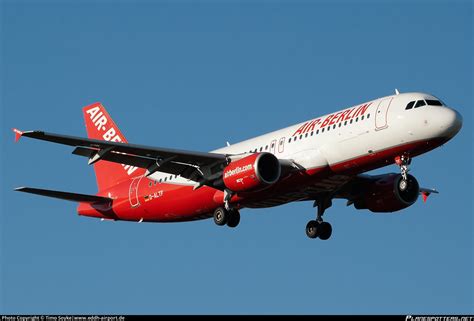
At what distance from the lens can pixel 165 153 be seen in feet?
171

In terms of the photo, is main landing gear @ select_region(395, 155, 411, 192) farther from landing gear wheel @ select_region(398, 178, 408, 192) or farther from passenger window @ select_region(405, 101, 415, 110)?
passenger window @ select_region(405, 101, 415, 110)

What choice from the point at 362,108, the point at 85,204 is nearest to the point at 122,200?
the point at 85,204

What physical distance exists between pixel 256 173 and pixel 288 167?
5.68 feet

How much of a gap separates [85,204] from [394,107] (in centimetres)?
2030


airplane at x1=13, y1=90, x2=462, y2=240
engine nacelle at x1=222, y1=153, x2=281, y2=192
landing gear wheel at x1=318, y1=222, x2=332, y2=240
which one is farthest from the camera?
landing gear wheel at x1=318, y1=222, x2=332, y2=240

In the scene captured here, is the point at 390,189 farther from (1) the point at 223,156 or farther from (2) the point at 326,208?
(1) the point at 223,156

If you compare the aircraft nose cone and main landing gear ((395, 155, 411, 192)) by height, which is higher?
the aircraft nose cone

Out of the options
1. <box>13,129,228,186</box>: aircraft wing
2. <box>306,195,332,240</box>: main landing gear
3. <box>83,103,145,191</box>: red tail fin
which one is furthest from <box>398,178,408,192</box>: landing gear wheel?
<box>83,103,145,191</box>: red tail fin

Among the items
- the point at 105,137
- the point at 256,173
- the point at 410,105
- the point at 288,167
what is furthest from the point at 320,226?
the point at 105,137

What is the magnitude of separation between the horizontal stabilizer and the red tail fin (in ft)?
6.65

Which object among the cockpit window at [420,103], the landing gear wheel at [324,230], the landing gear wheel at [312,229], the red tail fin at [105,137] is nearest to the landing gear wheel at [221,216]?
the landing gear wheel at [312,229]

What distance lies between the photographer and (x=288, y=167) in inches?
2034

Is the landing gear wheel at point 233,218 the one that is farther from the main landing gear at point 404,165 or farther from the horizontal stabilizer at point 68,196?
the horizontal stabilizer at point 68,196

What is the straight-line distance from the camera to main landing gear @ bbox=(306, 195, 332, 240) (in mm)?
57219
